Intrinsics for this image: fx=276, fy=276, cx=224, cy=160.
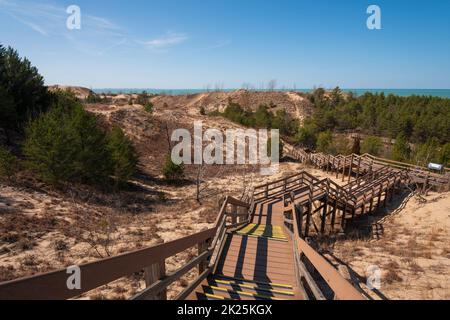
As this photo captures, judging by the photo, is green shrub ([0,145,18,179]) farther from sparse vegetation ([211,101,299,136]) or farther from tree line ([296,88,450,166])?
sparse vegetation ([211,101,299,136])

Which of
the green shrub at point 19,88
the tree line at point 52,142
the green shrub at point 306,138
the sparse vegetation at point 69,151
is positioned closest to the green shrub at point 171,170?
the tree line at point 52,142

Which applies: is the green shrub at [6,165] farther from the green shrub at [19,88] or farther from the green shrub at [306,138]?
the green shrub at [306,138]

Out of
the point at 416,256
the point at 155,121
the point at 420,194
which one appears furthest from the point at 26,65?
the point at 420,194

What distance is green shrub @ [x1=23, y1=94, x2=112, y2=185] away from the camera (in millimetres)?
16078

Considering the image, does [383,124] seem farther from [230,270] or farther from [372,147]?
[230,270]

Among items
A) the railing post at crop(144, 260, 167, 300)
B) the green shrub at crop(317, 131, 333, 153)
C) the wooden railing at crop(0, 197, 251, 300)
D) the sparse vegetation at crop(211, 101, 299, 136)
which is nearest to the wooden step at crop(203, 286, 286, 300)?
the wooden railing at crop(0, 197, 251, 300)

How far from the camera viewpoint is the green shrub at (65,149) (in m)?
16.1

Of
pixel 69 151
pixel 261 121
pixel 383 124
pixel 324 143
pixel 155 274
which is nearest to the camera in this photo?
pixel 155 274

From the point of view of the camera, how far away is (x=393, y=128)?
191ft

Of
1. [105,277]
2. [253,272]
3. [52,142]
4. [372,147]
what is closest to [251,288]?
[253,272]

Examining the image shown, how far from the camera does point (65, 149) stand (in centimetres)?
1650
